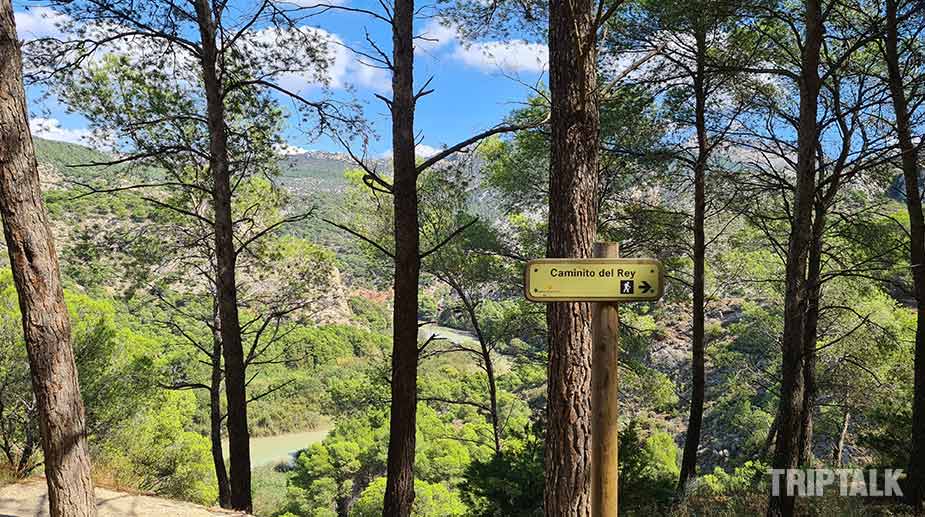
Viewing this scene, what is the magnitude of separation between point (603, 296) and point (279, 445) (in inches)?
1351

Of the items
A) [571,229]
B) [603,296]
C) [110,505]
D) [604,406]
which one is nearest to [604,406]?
[604,406]

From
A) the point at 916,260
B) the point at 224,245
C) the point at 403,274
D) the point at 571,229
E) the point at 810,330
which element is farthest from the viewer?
the point at 810,330

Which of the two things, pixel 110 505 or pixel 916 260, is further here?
pixel 110 505

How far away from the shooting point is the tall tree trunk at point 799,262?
3.81 meters

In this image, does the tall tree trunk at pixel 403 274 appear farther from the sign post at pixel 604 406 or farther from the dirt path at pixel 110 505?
the sign post at pixel 604 406

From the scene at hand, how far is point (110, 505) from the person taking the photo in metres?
4.63

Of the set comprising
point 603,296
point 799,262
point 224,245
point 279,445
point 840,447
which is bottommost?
point 279,445

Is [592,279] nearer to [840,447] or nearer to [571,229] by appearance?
[571,229]

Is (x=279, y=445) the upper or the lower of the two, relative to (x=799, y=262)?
lower

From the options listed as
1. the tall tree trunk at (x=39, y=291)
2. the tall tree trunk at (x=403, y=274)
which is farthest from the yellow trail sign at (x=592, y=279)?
the tall tree trunk at (x=39, y=291)

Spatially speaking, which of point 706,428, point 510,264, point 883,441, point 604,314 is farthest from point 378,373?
point 706,428

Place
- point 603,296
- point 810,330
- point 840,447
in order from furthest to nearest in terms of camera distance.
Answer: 1. point 840,447
2. point 810,330
3. point 603,296

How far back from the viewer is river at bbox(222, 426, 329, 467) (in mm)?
29109

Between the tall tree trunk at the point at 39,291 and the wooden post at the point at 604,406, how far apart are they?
2927mm
